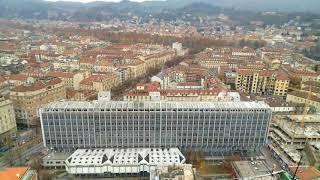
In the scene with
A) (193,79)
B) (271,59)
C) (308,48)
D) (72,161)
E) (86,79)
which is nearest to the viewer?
(72,161)

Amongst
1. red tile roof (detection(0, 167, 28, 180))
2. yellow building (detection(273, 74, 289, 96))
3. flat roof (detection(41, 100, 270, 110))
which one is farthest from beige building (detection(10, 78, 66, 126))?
yellow building (detection(273, 74, 289, 96))

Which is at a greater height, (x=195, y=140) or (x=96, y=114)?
(x=96, y=114)

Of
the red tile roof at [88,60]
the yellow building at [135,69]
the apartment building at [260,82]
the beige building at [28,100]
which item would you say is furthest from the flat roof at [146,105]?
the red tile roof at [88,60]

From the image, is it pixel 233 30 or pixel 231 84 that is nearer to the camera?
pixel 231 84

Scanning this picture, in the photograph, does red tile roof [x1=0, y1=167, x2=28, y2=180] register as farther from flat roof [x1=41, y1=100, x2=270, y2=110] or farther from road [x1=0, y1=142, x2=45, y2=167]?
road [x1=0, y1=142, x2=45, y2=167]

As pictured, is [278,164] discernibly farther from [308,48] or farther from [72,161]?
[308,48]

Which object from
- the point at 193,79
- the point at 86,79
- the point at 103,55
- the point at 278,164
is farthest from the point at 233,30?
the point at 278,164

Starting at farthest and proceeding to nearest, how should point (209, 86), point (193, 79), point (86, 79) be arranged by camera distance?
point (193, 79) → point (86, 79) → point (209, 86)
